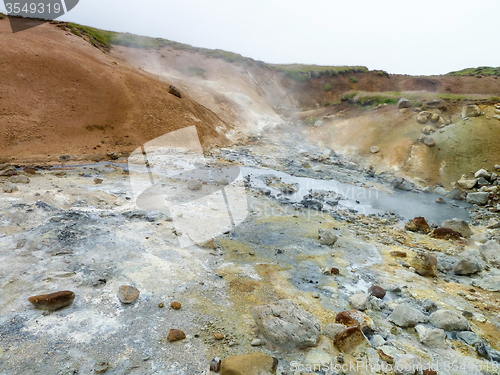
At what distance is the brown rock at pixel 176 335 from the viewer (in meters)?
3.78

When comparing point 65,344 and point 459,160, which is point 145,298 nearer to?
point 65,344

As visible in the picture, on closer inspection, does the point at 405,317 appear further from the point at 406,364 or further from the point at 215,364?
the point at 215,364

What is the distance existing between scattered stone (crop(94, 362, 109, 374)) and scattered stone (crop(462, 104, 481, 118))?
75.0ft

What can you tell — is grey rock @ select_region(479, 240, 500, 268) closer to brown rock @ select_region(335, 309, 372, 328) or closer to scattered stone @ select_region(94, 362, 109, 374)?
brown rock @ select_region(335, 309, 372, 328)

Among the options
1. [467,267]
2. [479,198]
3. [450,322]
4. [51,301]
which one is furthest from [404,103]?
[51,301]

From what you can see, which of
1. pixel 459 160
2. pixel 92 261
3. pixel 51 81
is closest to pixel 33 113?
pixel 51 81

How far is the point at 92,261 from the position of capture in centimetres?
516

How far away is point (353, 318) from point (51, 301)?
446 cm

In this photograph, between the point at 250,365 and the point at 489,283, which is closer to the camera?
the point at 250,365

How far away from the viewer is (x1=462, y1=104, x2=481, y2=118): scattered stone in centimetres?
1822

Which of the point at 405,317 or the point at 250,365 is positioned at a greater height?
the point at 250,365

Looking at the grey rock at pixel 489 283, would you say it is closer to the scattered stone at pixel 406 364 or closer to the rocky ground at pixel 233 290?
the rocky ground at pixel 233 290

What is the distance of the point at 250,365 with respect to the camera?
3.31m

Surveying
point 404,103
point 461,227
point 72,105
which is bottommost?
point 461,227
